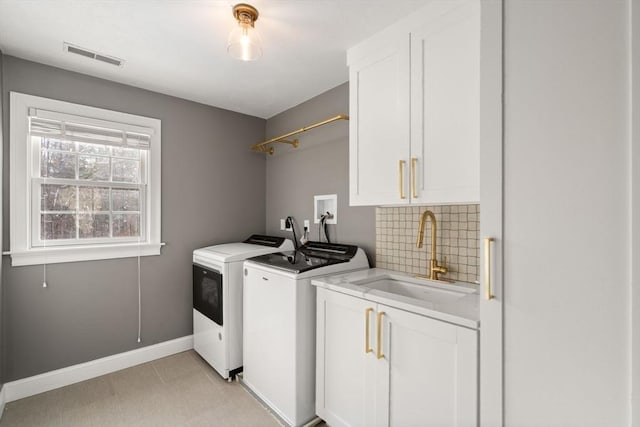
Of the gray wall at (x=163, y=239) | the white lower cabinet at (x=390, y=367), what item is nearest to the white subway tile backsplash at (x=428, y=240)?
the white lower cabinet at (x=390, y=367)

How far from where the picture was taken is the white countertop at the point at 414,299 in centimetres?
119

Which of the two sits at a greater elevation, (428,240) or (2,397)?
(428,240)

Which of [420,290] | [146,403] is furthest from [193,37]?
[146,403]

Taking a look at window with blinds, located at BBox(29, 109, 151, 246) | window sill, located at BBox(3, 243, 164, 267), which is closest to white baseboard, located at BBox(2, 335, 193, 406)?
window sill, located at BBox(3, 243, 164, 267)

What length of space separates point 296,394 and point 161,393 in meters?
1.09

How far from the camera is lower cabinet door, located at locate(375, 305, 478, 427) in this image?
3.74 feet

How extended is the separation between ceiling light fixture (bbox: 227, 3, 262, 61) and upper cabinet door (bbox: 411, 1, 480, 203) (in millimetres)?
844

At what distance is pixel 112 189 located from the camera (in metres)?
2.48

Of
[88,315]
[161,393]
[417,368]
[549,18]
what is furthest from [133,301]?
[549,18]

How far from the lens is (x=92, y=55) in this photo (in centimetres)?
202

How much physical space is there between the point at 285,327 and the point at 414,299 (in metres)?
0.84

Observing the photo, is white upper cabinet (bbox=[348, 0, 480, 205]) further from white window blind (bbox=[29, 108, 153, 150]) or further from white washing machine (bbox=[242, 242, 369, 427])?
white window blind (bbox=[29, 108, 153, 150])

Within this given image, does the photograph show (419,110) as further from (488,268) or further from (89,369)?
(89,369)

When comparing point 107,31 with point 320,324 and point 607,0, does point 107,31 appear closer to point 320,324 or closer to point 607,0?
point 320,324
